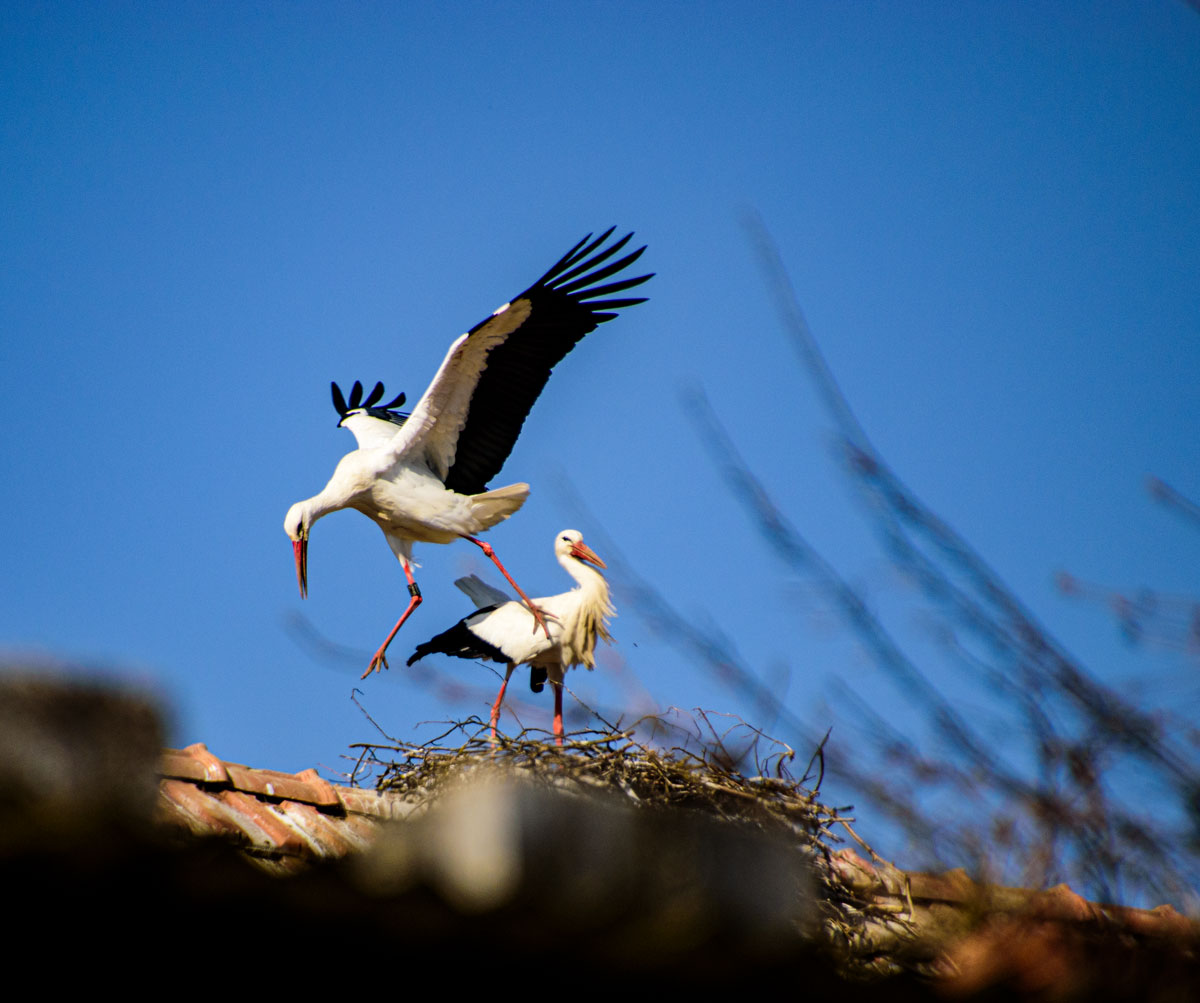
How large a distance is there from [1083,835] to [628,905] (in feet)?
1.85

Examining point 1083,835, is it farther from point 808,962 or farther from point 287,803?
point 287,803

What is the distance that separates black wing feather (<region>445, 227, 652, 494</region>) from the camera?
5891 millimetres

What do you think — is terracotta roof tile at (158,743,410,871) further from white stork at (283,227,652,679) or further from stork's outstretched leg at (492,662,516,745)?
white stork at (283,227,652,679)

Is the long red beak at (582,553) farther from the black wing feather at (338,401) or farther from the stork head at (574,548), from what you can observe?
the black wing feather at (338,401)

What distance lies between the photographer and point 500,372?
604 cm

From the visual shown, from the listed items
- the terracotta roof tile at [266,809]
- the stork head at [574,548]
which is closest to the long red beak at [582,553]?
the stork head at [574,548]

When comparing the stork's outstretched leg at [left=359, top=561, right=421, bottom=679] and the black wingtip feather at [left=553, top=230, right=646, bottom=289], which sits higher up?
the black wingtip feather at [left=553, top=230, right=646, bottom=289]

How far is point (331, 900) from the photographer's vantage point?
1.42m

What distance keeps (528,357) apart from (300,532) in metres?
1.35

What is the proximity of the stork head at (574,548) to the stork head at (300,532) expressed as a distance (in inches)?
46.2

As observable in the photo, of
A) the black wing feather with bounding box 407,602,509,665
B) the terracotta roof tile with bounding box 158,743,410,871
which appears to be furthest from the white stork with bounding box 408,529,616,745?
the terracotta roof tile with bounding box 158,743,410,871

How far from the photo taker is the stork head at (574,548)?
19.3ft

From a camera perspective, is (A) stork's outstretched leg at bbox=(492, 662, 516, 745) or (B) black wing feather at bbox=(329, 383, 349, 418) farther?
(B) black wing feather at bbox=(329, 383, 349, 418)

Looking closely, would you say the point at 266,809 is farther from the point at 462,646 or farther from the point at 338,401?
the point at 338,401
